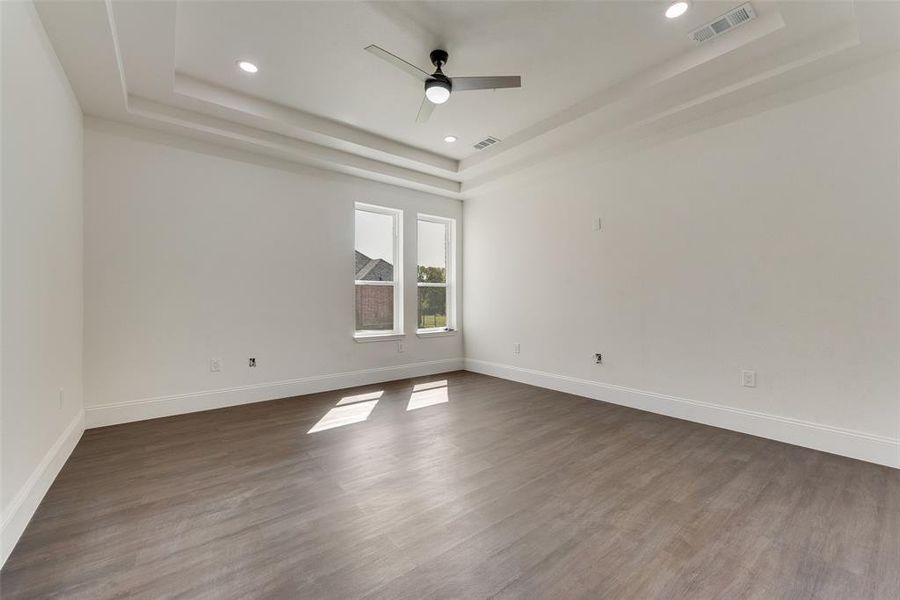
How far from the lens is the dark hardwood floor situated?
1.54 m

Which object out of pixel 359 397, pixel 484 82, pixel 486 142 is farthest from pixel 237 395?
pixel 486 142

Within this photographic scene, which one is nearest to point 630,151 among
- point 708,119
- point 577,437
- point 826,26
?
point 708,119

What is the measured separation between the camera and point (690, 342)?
3.58 meters

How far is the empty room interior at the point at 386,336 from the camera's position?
176 centimetres

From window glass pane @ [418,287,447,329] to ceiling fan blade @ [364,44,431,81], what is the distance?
3212mm

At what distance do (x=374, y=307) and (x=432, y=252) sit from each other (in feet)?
4.12

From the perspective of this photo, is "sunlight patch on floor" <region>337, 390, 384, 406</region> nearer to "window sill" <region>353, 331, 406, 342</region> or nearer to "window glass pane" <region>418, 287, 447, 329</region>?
"window sill" <region>353, 331, 406, 342</region>

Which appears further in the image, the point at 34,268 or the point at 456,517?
the point at 34,268

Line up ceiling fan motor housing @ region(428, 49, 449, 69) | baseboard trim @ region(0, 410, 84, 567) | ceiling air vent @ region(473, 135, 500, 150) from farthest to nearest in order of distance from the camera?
ceiling air vent @ region(473, 135, 500, 150), ceiling fan motor housing @ region(428, 49, 449, 69), baseboard trim @ region(0, 410, 84, 567)

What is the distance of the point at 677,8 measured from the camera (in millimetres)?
2355

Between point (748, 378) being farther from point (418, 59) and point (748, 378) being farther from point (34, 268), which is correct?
point (34, 268)

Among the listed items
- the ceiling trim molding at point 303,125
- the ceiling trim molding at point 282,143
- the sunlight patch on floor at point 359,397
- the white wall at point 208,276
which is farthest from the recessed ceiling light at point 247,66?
the sunlight patch on floor at point 359,397

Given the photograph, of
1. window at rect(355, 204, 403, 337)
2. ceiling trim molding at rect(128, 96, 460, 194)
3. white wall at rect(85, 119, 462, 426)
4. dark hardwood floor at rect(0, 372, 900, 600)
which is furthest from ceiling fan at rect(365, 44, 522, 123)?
dark hardwood floor at rect(0, 372, 900, 600)

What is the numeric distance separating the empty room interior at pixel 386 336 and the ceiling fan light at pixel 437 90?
0.02m
